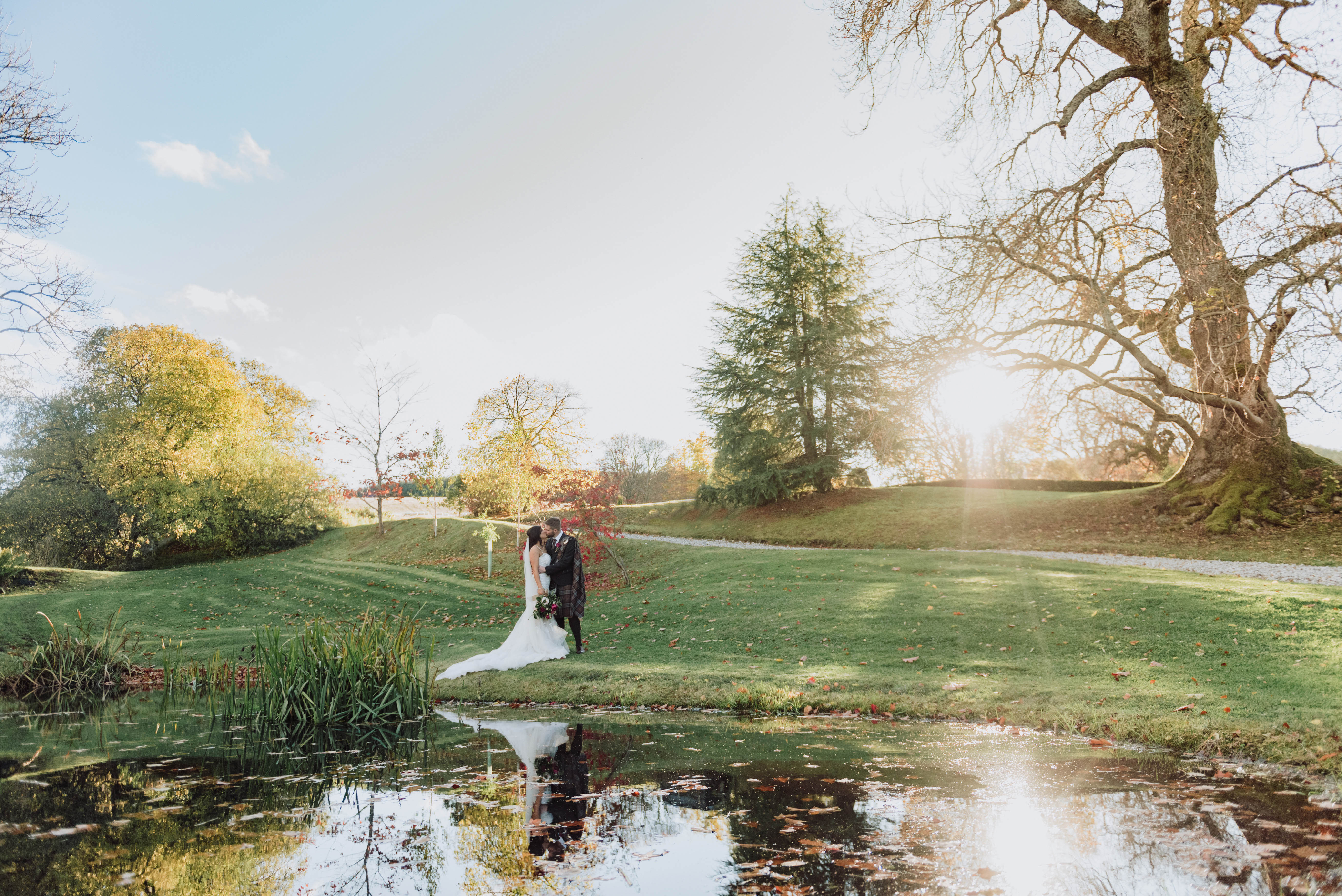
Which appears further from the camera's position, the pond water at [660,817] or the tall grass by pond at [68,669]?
the tall grass by pond at [68,669]

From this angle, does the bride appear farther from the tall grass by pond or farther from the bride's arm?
the tall grass by pond

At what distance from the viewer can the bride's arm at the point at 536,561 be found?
434 inches

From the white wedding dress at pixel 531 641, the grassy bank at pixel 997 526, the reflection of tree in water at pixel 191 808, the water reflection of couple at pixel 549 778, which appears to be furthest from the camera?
the grassy bank at pixel 997 526

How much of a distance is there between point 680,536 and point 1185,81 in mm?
20519

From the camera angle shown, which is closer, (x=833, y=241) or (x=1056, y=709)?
(x=1056, y=709)

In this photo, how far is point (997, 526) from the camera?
74.2ft

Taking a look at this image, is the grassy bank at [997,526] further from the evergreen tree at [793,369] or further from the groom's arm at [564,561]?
the groom's arm at [564,561]

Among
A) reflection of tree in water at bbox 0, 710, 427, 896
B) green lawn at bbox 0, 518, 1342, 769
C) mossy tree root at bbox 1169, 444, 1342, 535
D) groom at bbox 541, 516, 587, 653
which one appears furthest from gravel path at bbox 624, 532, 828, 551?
reflection of tree in water at bbox 0, 710, 427, 896

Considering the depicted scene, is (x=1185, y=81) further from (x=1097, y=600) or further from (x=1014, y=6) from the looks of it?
(x=1097, y=600)

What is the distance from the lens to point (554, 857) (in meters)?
4.01

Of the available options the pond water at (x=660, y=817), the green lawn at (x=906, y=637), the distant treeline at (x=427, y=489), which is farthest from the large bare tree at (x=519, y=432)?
the pond water at (x=660, y=817)

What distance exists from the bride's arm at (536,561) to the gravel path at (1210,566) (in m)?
9.80

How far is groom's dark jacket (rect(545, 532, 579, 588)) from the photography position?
1098 cm

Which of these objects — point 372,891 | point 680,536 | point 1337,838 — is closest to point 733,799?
point 372,891
